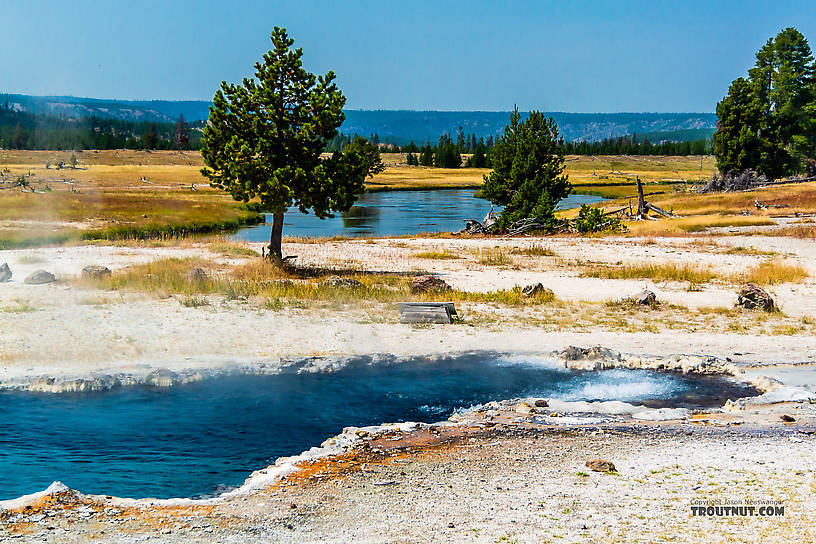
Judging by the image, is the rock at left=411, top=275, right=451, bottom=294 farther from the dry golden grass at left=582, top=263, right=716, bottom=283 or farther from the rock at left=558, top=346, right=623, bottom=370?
the rock at left=558, top=346, right=623, bottom=370

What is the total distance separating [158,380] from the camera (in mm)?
13805

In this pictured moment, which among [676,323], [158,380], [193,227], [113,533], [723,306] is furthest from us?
[193,227]

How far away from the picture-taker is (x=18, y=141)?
27.4 metres

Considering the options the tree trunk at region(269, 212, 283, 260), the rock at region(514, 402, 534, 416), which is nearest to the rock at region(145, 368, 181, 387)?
the rock at region(514, 402, 534, 416)

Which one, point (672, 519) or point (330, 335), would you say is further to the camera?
point (330, 335)

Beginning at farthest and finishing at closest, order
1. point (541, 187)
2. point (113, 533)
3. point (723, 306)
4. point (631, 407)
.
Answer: point (541, 187)
point (723, 306)
point (631, 407)
point (113, 533)

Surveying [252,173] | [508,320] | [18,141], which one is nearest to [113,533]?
[508,320]

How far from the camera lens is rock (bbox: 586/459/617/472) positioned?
951cm

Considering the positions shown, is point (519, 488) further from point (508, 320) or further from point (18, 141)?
point (18, 141)

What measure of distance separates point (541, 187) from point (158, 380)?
107 feet

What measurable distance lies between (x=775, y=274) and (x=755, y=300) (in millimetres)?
5905

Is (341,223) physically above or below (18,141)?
below

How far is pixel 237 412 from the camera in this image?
12.4 m

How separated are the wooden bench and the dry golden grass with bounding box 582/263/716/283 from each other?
29.5ft
